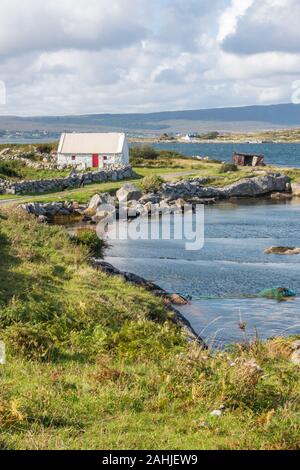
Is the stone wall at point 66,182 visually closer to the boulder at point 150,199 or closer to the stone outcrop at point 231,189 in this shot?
the stone outcrop at point 231,189

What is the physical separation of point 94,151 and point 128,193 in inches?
955

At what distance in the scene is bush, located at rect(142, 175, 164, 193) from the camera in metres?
65.6

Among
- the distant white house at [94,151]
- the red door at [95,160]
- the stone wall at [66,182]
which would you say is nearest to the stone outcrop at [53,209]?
the stone wall at [66,182]

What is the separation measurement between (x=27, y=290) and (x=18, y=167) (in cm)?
5693

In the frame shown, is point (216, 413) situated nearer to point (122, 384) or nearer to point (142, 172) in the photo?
point (122, 384)

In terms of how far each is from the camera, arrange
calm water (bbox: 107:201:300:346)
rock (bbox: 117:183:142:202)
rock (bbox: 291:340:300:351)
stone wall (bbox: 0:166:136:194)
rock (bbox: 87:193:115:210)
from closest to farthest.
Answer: rock (bbox: 291:340:300:351) < calm water (bbox: 107:201:300:346) < rock (bbox: 87:193:115:210) < stone wall (bbox: 0:166:136:194) < rock (bbox: 117:183:142:202)

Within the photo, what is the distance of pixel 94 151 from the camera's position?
275ft

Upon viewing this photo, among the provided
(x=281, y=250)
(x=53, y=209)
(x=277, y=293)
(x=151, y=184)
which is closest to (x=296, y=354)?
(x=277, y=293)

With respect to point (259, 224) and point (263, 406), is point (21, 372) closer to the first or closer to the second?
point (263, 406)

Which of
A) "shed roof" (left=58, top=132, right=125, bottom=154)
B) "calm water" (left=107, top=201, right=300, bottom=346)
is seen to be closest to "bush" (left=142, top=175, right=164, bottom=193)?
"calm water" (left=107, top=201, right=300, bottom=346)

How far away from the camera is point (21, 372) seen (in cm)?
1243

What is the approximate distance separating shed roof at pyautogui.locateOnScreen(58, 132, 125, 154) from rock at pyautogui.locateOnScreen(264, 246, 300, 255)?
45.8 m

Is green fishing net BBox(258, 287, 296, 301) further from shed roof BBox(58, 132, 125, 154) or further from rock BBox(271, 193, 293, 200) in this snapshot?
shed roof BBox(58, 132, 125, 154)
